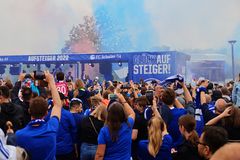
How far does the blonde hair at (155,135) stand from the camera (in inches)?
175

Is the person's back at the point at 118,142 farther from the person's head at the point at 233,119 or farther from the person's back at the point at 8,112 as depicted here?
the person's back at the point at 8,112

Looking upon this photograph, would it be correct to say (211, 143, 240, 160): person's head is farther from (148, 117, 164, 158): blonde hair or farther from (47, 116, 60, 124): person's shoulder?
(148, 117, 164, 158): blonde hair

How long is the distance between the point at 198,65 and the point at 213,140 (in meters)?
24.7

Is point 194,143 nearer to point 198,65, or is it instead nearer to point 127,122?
point 127,122

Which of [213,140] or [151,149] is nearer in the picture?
[213,140]

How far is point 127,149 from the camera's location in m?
4.53

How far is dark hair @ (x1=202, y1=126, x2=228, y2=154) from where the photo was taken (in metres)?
2.86

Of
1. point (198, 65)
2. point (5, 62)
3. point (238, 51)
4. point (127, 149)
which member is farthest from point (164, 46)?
point (127, 149)

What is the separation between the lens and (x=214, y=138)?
2.90m

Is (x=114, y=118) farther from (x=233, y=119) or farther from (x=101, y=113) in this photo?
(x=233, y=119)

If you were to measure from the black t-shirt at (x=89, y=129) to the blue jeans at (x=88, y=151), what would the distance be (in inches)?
2.1

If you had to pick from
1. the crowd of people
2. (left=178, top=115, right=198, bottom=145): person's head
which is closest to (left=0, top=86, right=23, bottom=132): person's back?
the crowd of people

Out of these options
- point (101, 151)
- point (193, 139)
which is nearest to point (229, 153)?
point (193, 139)

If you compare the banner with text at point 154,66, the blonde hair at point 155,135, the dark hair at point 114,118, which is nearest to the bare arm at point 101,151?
the dark hair at point 114,118
